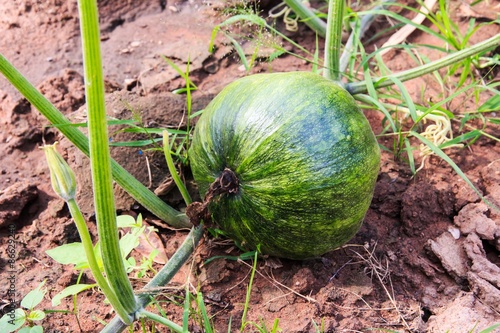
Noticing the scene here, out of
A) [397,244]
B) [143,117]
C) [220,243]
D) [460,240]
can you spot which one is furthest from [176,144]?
[460,240]

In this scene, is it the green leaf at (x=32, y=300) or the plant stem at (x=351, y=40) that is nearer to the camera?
the green leaf at (x=32, y=300)

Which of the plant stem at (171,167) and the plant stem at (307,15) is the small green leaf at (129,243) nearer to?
the plant stem at (171,167)

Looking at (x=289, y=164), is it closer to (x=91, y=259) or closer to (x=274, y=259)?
(x=274, y=259)

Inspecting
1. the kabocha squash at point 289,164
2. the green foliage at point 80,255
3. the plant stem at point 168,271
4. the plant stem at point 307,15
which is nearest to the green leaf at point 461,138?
the kabocha squash at point 289,164

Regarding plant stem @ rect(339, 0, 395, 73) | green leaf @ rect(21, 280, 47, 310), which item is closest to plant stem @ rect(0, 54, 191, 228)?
green leaf @ rect(21, 280, 47, 310)

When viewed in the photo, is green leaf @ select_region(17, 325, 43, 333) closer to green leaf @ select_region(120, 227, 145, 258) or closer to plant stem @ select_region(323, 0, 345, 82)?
green leaf @ select_region(120, 227, 145, 258)
